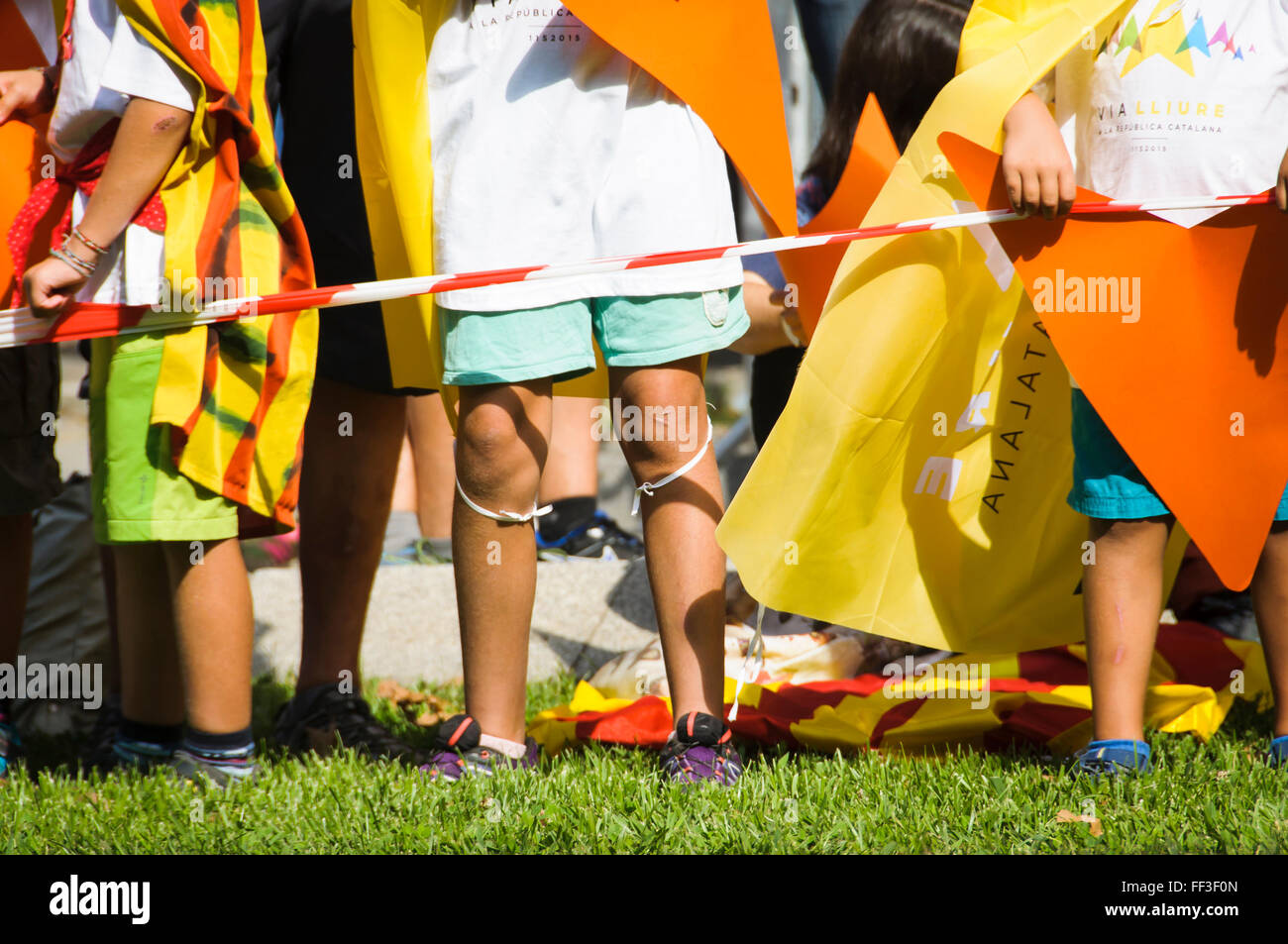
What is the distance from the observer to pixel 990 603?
3.16 metres

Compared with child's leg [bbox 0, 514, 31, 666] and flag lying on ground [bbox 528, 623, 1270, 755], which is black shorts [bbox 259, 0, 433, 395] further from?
flag lying on ground [bbox 528, 623, 1270, 755]

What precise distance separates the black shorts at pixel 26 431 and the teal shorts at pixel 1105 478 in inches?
88.8

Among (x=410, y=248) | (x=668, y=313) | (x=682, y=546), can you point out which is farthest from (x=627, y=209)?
(x=682, y=546)

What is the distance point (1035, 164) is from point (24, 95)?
6.78ft

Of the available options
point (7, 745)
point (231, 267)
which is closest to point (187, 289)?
point (231, 267)

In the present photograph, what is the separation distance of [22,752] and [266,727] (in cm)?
60

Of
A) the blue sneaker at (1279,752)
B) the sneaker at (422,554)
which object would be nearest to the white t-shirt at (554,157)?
the blue sneaker at (1279,752)

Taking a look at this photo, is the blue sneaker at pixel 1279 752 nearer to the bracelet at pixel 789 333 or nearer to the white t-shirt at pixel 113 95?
the bracelet at pixel 789 333

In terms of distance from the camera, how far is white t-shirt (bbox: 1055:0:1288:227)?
2.69 m

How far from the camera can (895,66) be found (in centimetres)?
372

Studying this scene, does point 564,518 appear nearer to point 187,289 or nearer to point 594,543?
point 594,543

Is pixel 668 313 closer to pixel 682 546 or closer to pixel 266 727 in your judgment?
pixel 682 546

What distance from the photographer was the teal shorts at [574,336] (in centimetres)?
269

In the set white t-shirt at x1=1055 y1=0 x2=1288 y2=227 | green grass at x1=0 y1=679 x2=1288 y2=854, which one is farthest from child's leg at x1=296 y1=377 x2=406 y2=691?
white t-shirt at x1=1055 y1=0 x2=1288 y2=227
